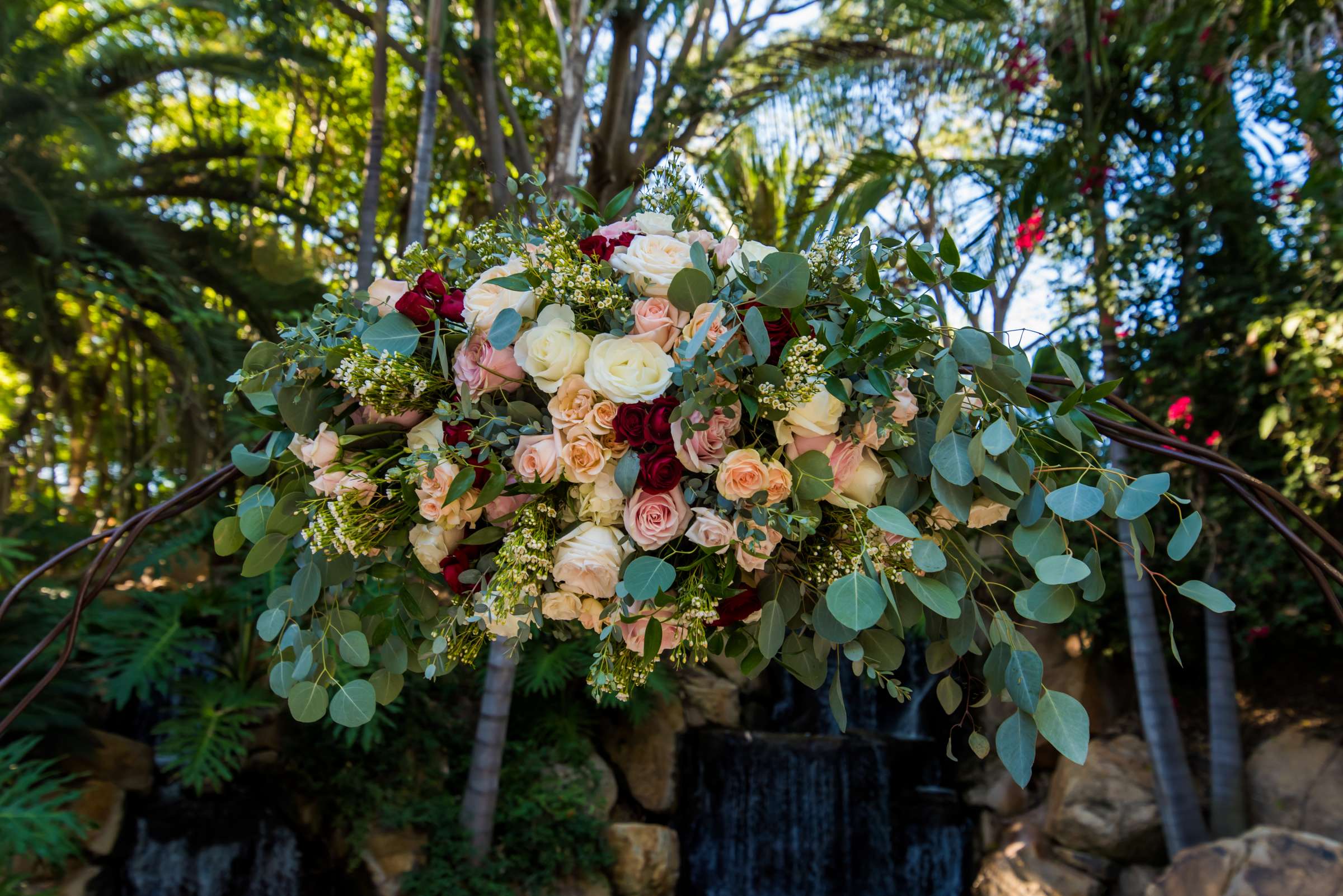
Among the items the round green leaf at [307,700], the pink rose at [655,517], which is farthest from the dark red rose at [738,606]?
the round green leaf at [307,700]

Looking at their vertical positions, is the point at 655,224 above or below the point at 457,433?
above

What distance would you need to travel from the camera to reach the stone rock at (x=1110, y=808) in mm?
4801

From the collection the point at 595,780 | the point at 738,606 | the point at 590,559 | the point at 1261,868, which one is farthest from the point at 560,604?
the point at 595,780

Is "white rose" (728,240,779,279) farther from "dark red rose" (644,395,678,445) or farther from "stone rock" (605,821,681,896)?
"stone rock" (605,821,681,896)

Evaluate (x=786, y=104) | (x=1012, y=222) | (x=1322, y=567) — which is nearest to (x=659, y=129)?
(x=786, y=104)

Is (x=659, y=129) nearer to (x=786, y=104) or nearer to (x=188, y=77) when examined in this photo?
(x=786, y=104)

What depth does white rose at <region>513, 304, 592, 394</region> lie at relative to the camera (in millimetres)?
826

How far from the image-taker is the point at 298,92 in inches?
285

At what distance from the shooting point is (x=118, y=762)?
Answer: 13.3 feet

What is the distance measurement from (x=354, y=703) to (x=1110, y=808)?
521cm

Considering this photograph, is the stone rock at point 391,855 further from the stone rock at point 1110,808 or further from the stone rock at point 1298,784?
the stone rock at point 1298,784

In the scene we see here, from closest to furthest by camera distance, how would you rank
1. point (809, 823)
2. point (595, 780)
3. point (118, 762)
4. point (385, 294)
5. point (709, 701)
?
point (385, 294) → point (118, 762) → point (595, 780) → point (809, 823) → point (709, 701)

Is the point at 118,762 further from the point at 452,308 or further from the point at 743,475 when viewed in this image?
the point at 743,475

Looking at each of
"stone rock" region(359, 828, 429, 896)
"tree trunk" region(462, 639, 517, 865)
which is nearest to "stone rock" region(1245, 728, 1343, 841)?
"tree trunk" region(462, 639, 517, 865)
